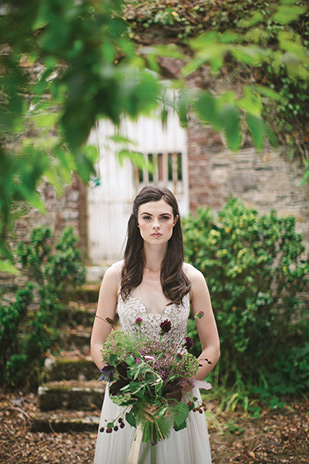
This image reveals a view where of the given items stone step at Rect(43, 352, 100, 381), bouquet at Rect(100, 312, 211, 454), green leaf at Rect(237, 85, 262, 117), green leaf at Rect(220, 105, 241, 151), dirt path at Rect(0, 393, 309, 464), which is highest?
green leaf at Rect(237, 85, 262, 117)

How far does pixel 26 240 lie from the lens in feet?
16.3

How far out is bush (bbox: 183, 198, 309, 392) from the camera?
13.2 feet

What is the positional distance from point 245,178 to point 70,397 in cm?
312

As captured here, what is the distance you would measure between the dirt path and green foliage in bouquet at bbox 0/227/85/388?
471 mm

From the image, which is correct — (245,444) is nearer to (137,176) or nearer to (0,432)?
(0,432)

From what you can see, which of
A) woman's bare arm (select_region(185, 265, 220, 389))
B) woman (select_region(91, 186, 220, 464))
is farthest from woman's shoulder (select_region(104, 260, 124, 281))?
woman's bare arm (select_region(185, 265, 220, 389))

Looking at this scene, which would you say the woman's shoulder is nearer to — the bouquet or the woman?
the woman

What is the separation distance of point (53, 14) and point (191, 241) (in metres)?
3.56

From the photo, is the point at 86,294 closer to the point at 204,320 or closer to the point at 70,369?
the point at 70,369

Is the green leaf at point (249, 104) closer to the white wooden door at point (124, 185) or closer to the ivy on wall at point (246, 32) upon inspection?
the ivy on wall at point (246, 32)

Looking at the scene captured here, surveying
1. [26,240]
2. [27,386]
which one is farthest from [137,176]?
[27,386]

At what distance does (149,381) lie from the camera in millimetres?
1615

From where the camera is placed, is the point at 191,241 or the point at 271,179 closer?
the point at 191,241

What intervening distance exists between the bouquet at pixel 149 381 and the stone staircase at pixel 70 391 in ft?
7.68
